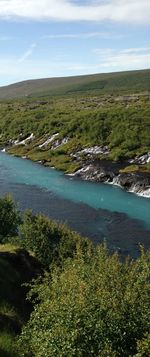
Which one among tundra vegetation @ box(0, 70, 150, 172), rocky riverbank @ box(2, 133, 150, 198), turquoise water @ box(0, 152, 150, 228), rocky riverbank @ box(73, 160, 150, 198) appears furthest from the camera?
tundra vegetation @ box(0, 70, 150, 172)

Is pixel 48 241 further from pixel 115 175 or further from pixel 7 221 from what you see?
pixel 115 175

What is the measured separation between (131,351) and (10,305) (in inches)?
521

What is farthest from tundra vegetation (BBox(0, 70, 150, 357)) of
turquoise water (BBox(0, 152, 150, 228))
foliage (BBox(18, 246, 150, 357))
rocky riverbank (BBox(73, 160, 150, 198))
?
rocky riverbank (BBox(73, 160, 150, 198))

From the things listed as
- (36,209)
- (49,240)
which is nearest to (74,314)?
(49,240)

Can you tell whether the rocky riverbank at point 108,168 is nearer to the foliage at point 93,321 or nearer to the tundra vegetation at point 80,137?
the tundra vegetation at point 80,137

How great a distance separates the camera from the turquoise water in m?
89.9

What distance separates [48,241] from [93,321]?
104 feet

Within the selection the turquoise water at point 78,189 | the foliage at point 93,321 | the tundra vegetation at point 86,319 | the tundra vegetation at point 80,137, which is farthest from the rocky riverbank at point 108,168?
the foliage at point 93,321

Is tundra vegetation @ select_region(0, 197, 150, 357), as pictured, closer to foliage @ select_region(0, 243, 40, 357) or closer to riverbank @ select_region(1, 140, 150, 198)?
foliage @ select_region(0, 243, 40, 357)

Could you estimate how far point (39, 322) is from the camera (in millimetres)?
25438

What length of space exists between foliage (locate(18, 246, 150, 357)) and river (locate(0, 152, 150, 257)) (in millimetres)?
37642

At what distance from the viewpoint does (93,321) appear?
76.7 ft

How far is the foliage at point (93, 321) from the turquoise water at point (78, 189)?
176 ft

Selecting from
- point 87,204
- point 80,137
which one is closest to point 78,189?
point 87,204
